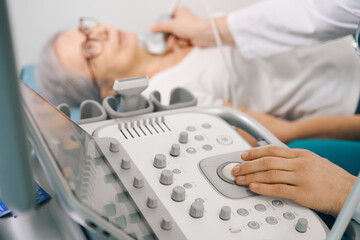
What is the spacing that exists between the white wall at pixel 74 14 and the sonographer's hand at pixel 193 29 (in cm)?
28

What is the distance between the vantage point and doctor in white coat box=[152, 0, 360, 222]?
574 millimetres

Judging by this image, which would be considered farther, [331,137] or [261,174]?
[331,137]

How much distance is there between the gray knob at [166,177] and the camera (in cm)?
57

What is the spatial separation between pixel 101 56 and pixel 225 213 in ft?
2.98

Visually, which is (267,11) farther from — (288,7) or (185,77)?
(185,77)

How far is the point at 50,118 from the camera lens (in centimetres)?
52

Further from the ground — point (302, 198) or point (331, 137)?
point (302, 198)

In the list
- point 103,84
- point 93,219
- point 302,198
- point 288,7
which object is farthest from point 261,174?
point 103,84

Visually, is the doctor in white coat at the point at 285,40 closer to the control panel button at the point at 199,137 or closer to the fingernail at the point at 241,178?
the fingernail at the point at 241,178

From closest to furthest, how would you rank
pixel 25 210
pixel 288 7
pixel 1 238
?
pixel 25 210 → pixel 1 238 → pixel 288 7

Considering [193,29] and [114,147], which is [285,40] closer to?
[193,29]

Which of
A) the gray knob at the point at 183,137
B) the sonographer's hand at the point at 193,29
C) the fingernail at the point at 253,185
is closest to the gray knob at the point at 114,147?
the gray knob at the point at 183,137

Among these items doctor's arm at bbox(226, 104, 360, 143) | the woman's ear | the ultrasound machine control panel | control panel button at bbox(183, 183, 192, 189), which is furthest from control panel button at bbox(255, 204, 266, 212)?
the woman's ear

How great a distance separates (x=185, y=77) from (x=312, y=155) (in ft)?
2.41
